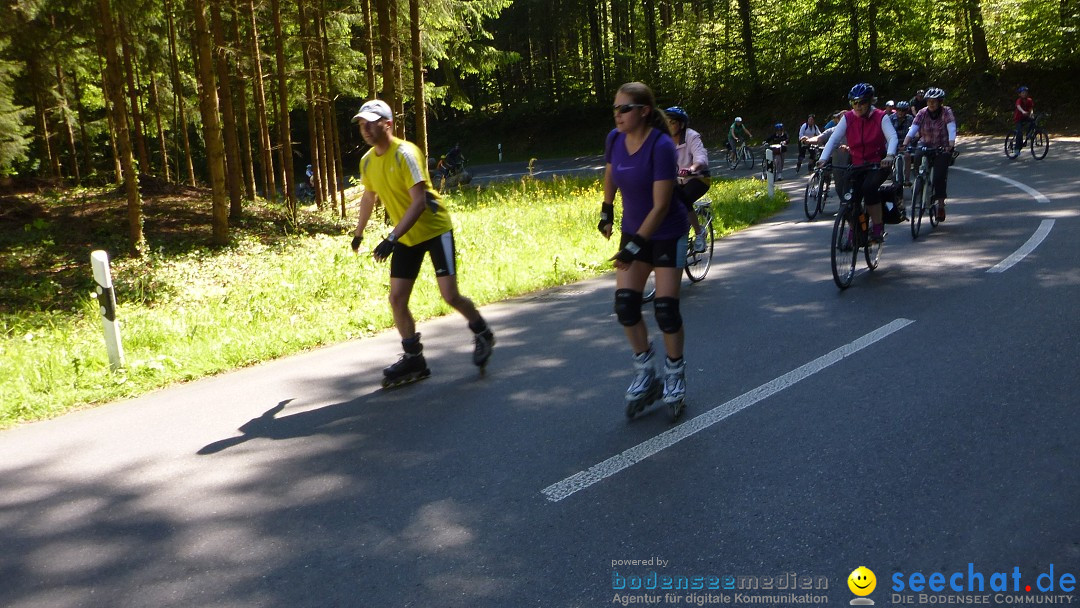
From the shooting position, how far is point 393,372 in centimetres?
620

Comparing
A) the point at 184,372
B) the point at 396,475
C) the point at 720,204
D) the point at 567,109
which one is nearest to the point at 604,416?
the point at 396,475

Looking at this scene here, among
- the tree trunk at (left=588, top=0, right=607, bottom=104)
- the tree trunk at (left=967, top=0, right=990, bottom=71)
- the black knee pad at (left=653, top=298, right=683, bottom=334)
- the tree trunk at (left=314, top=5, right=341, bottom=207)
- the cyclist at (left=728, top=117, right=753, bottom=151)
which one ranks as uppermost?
the tree trunk at (left=588, top=0, right=607, bottom=104)

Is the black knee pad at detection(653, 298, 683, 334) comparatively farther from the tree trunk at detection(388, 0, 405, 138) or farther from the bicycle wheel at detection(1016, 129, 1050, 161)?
the bicycle wheel at detection(1016, 129, 1050, 161)

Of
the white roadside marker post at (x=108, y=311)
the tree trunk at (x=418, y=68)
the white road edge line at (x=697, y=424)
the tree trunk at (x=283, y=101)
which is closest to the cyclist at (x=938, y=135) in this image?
the white road edge line at (x=697, y=424)

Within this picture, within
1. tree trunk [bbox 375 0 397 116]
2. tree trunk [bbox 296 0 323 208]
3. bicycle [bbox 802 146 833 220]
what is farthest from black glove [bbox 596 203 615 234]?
tree trunk [bbox 296 0 323 208]

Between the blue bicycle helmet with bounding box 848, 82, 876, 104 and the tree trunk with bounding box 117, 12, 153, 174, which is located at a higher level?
the tree trunk with bounding box 117, 12, 153, 174

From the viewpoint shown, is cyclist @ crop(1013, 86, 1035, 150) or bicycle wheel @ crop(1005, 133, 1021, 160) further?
bicycle wheel @ crop(1005, 133, 1021, 160)

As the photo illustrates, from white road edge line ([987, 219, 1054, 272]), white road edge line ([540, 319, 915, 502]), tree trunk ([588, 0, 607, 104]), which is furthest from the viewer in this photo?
tree trunk ([588, 0, 607, 104])

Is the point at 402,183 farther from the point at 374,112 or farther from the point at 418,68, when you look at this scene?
the point at 418,68

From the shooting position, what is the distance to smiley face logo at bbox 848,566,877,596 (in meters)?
3.12

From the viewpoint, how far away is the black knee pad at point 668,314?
16.2ft

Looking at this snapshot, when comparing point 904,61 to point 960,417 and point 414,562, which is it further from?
point 414,562

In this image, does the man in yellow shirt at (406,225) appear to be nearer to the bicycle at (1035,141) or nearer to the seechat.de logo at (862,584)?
the seechat.de logo at (862,584)

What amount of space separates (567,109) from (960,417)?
46987mm
